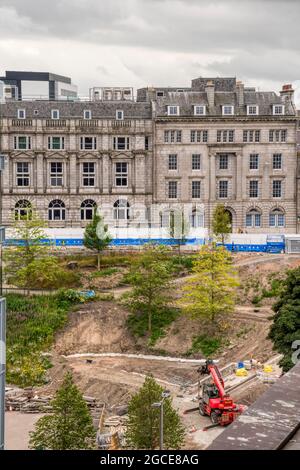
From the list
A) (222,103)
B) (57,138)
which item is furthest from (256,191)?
(57,138)

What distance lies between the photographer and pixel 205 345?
63656 millimetres

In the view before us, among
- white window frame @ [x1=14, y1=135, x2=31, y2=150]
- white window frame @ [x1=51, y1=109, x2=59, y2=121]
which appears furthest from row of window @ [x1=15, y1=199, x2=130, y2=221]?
white window frame @ [x1=51, y1=109, x2=59, y2=121]

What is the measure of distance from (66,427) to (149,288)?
105 ft

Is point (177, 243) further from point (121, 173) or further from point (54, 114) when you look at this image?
point (54, 114)

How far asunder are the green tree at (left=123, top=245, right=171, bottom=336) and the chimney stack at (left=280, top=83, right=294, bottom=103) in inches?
1535

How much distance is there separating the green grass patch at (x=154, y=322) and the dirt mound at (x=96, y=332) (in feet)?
2.42

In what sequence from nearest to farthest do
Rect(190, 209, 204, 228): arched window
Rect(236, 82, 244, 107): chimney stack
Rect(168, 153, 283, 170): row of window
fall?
Rect(190, 209, 204, 228): arched window → Rect(168, 153, 283, 170): row of window → Rect(236, 82, 244, 107): chimney stack

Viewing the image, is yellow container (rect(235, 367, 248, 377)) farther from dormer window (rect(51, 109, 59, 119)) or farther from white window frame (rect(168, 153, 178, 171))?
dormer window (rect(51, 109, 59, 119))

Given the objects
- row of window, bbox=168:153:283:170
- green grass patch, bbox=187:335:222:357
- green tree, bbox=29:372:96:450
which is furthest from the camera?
row of window, bbox=168:153:283:170

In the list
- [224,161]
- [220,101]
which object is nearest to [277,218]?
[224,161]

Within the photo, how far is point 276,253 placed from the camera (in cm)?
8469

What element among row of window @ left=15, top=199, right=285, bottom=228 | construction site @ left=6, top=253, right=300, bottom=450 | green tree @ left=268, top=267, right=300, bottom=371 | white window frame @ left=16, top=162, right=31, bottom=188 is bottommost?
construction site @ left=6, top=253, right=300, bottom=450

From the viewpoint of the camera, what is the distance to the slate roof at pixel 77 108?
97250mm

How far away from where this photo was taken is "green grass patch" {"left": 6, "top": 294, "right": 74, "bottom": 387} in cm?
5734
